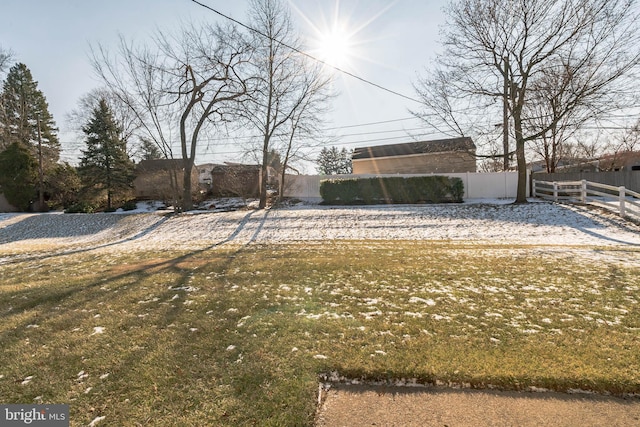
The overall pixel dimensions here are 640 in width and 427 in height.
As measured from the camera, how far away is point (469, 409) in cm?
211

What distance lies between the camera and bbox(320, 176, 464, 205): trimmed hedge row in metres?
16.7

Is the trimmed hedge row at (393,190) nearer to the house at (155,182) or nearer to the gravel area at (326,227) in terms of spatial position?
the gravel area at (326,227)

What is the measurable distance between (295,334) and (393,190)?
15.0m

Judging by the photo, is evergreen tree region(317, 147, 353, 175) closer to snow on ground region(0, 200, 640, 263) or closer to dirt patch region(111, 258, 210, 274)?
snow on ground region(0, 200, 640, 263)

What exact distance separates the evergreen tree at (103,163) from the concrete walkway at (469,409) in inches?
920

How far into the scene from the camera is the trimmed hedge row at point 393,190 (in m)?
16.7

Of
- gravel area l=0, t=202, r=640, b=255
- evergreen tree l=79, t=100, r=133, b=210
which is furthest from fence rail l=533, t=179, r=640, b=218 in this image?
evergreen tree l=79, t=100, r=133, b=210

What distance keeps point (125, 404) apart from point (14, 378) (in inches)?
48.6

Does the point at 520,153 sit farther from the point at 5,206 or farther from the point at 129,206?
the point at 5,206

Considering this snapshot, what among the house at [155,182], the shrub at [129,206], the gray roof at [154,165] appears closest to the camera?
the shrub at [129,206]

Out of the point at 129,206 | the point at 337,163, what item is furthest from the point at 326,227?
the point at 337,163

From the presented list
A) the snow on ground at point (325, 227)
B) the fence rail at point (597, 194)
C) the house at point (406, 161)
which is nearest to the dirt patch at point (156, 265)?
the snow on ground at point (325, 227)

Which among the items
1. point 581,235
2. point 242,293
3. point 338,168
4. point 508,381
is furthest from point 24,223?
point 338,168

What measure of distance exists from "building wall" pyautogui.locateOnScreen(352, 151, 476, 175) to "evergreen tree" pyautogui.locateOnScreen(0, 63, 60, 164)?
25.9 meters
